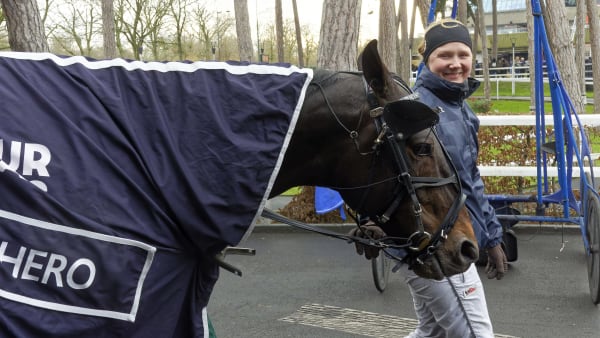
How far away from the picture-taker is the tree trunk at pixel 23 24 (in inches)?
245

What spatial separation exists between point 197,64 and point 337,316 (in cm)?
330

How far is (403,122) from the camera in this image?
7.59 feet

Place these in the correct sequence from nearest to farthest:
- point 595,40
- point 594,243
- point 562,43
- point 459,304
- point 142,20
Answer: point 459,304, point 594,243, point 562,43, point 595,40, point 142,20

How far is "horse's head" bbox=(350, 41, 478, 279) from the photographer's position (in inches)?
91.6

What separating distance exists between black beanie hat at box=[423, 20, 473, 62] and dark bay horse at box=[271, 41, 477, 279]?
2.90 ft

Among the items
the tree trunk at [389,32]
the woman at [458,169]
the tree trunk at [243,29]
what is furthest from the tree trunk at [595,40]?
the woman at [458,169]

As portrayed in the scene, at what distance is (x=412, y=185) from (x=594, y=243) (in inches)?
143

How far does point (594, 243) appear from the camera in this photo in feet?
17.4

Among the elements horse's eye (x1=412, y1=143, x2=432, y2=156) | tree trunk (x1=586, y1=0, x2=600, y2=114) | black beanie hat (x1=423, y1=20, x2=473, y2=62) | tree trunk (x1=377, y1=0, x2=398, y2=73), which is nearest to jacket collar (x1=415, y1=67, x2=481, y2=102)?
black beanie hat (x1=423, y1=20, x2=473, y2=62)

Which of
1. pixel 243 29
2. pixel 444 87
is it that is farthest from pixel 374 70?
pixel 243 29

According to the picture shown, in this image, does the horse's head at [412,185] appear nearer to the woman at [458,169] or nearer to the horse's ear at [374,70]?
the horse's ear at [374,70]

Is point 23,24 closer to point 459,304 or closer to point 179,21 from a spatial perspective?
point 459,304

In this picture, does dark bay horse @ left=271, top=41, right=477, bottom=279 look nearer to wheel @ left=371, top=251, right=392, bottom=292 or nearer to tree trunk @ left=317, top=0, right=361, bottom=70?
wheel @ left=371, top=251, right=392, bottom=292

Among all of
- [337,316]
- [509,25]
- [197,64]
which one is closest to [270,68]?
[197,64]
